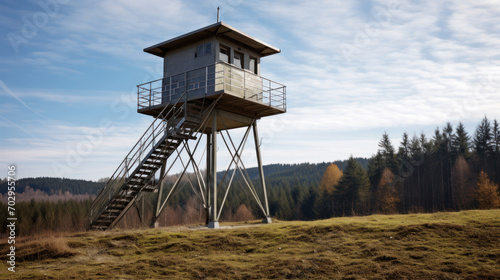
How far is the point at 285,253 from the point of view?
1572 cm

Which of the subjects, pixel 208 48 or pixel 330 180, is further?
pixel 330 180

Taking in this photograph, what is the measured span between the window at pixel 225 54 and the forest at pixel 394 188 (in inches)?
1534

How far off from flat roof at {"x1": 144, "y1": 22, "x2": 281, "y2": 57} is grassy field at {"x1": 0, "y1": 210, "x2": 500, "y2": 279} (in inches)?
466

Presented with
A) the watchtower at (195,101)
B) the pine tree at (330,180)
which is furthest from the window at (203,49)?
the pine tree at (330,180)

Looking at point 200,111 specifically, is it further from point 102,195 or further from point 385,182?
point 385,182

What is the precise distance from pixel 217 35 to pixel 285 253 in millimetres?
14509

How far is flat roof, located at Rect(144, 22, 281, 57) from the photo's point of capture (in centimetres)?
2462

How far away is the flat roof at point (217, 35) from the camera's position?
969 inches

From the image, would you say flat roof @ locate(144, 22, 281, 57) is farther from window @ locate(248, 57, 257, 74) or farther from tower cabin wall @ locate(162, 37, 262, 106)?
window @ locate(248, 57, 257, 74)

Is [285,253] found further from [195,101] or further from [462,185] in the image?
[462,185]

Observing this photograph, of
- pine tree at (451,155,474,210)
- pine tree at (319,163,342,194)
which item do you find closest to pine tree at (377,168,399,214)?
pine tree at (451,155,474,210)

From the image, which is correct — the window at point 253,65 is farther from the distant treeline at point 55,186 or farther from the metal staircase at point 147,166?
the distant treeline at point 55,186

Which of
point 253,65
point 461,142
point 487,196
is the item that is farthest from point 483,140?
point 253,65

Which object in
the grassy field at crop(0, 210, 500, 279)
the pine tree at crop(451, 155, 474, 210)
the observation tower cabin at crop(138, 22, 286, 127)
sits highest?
the observation tower cabin at crop(138, 22, 286, 127)
